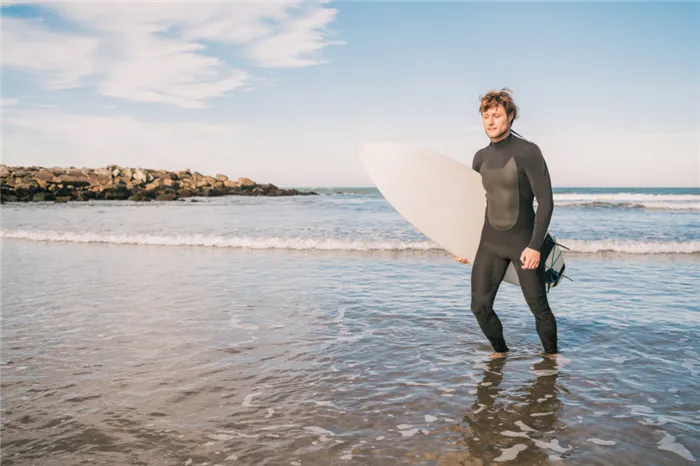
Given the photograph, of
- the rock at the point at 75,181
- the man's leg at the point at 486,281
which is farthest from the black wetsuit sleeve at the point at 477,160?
the rock at the point at 75,181

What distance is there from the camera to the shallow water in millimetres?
3006

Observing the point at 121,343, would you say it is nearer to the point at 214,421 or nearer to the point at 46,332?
the point at 46,332

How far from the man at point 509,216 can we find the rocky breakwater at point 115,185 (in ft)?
141

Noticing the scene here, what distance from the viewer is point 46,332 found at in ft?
18.0

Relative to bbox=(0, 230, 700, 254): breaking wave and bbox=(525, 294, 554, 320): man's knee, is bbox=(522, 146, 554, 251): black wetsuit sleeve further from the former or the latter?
bbox=(0, 230, 700, 254): breaking wave

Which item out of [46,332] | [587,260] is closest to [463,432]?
[46,332]

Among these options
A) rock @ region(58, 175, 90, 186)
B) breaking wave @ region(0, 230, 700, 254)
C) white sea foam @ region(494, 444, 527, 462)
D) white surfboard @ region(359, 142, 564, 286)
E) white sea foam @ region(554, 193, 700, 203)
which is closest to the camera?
white sea foam @ region(494, 444, 527, 462)

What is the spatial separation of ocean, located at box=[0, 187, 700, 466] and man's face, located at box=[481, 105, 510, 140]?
73.9 inches

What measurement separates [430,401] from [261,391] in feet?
3.91

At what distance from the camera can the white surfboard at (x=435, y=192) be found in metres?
4.93

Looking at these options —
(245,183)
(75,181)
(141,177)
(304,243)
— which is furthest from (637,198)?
(75,181)

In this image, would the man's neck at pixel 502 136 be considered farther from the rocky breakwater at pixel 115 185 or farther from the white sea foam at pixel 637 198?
the rocky breakwater at pixel 115 185

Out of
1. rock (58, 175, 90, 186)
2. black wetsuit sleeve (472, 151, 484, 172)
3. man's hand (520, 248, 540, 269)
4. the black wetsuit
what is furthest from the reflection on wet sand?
rock (58, 175, 90, 186)

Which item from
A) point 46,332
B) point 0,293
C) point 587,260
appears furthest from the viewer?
point 587,260
